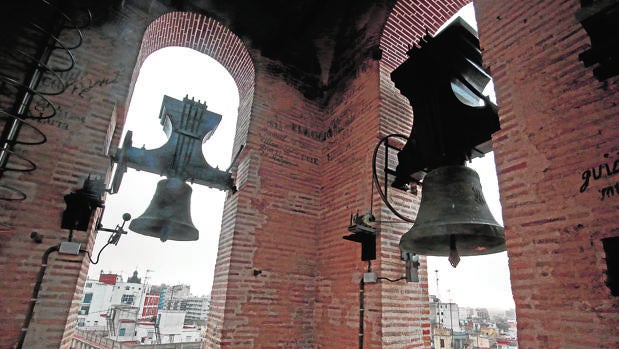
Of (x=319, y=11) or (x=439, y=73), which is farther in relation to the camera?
(x=319, y=11)

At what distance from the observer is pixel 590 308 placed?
2004mm

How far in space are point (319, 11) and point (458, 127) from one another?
14.5ft

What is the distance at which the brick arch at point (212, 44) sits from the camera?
5.54 metres

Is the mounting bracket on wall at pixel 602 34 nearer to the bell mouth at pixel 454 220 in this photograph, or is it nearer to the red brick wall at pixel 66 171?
the bell mouth at pixel 454 220

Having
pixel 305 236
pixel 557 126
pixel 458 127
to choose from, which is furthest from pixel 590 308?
pixel 305 236

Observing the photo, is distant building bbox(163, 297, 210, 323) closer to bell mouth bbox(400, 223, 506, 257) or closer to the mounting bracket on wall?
bell mouth bbox(400, 223, 506, 257)

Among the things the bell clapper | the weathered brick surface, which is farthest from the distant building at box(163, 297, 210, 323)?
Result: the bell clapper

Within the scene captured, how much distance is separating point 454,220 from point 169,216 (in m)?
3.22

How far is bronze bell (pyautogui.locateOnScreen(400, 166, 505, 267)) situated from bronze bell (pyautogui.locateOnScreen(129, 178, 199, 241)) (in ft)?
8.83

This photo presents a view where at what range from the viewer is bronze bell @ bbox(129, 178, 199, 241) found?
152 inches

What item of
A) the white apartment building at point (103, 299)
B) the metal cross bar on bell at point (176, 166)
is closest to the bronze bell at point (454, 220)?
the metal cross bar on bell at point (176, 166)

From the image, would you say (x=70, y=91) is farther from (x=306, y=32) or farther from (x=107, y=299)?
(x=107, y=299)

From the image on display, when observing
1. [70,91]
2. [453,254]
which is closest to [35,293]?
[70,91]

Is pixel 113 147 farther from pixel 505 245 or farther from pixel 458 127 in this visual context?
pixel 505 245
